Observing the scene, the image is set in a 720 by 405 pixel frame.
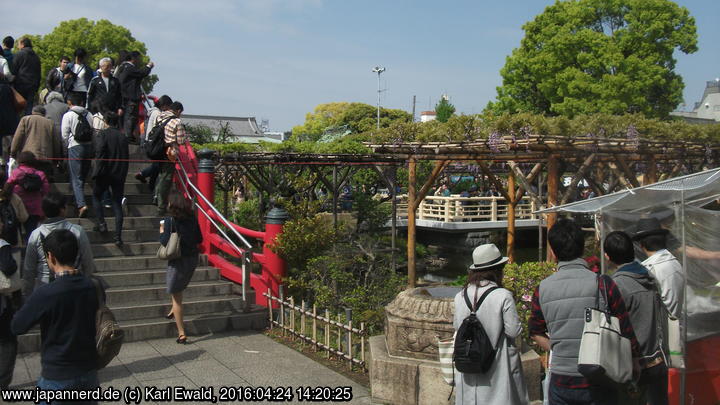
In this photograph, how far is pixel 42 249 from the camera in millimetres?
5301

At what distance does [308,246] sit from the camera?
28.6ft

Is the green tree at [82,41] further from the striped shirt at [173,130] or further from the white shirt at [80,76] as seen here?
the striped shirt at [173,130]

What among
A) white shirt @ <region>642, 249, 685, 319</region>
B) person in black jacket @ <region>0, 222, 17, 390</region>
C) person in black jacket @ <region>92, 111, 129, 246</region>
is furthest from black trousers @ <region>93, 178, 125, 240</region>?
white shirt @ <region>642, 249, 685, 319</region>

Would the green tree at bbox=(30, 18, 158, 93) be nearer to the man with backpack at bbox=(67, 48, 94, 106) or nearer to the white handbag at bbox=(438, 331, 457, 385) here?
the man with backpack at bbox=(67, 48, 94, 106)

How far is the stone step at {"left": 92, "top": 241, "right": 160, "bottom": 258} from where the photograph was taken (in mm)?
8492

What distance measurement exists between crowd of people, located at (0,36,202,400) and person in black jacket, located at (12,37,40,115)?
0.06ft

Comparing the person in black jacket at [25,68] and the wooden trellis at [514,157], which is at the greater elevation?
the person in black jacket at [25,68]

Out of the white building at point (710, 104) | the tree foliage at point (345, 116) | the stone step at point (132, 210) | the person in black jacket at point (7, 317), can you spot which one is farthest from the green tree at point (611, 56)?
the white building at point (710, 104)

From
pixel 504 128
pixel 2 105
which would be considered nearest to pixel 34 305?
pixel 2 105

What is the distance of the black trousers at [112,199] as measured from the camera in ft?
28.1

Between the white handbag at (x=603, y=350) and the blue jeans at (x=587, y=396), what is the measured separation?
0.09m

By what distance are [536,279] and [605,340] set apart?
13.9 feet

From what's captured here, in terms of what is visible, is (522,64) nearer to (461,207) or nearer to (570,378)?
(461,207)

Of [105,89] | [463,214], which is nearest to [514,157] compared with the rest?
[105,89]
